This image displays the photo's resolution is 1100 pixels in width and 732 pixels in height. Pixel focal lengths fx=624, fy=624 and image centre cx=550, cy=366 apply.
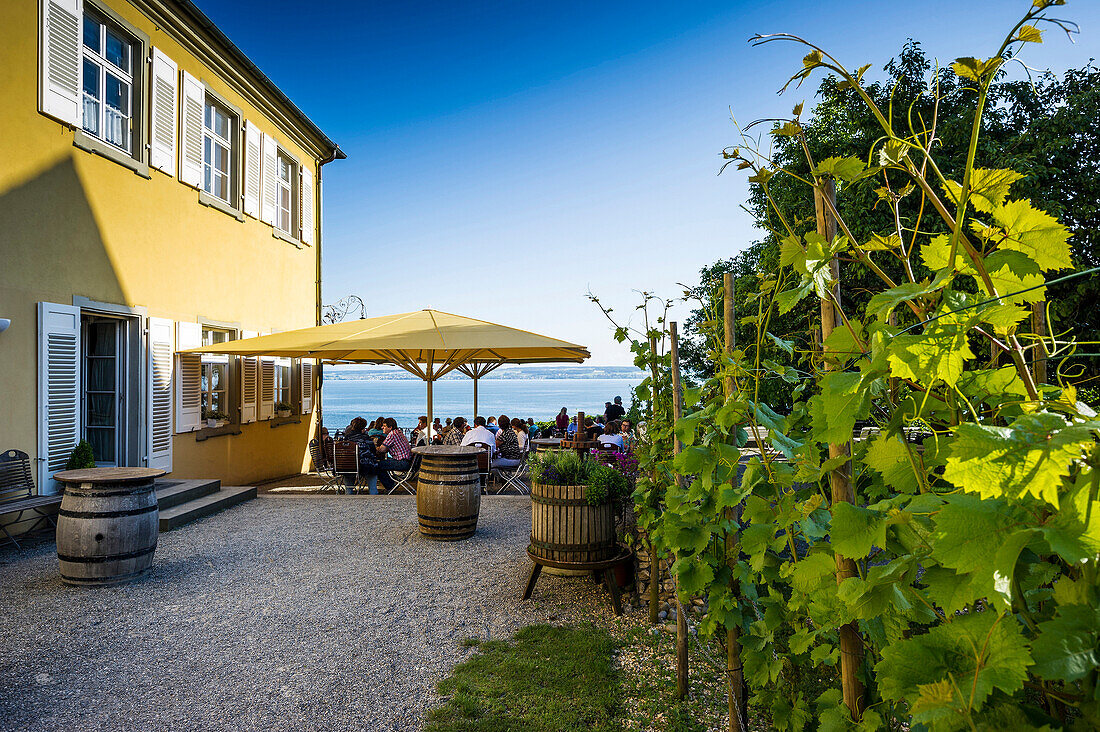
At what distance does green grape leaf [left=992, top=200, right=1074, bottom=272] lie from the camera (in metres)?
0.81

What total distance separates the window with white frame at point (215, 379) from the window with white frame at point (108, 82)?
10.4 ft

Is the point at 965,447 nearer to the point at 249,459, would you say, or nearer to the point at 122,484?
the point at 122,484

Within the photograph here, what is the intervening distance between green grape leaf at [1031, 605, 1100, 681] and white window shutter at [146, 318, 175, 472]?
9.79 metres

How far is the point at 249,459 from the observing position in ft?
36.7

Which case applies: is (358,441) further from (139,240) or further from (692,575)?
(692,575)

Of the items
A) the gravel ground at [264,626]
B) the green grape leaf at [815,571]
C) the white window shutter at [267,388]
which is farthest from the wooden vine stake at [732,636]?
the white window shutter at [267,388]

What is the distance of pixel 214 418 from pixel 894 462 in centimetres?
1095

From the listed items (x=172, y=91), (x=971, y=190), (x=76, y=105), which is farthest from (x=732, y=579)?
(x=172, y=91)

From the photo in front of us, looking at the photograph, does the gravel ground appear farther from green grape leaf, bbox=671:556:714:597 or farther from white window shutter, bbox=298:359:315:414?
white window shutter, bbox=298:359:315:414

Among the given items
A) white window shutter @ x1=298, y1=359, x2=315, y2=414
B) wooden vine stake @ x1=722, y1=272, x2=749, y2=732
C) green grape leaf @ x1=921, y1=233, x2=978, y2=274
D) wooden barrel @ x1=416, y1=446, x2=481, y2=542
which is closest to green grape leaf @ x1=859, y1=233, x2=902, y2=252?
green grape leaf @ x1=921, y1=233, x2=978, y2=274

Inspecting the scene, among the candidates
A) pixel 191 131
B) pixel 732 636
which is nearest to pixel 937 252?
pixel 732 636

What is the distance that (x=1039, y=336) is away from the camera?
93 cm

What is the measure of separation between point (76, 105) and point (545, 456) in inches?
269

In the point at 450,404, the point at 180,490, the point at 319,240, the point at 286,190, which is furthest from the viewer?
the point at 450,404
